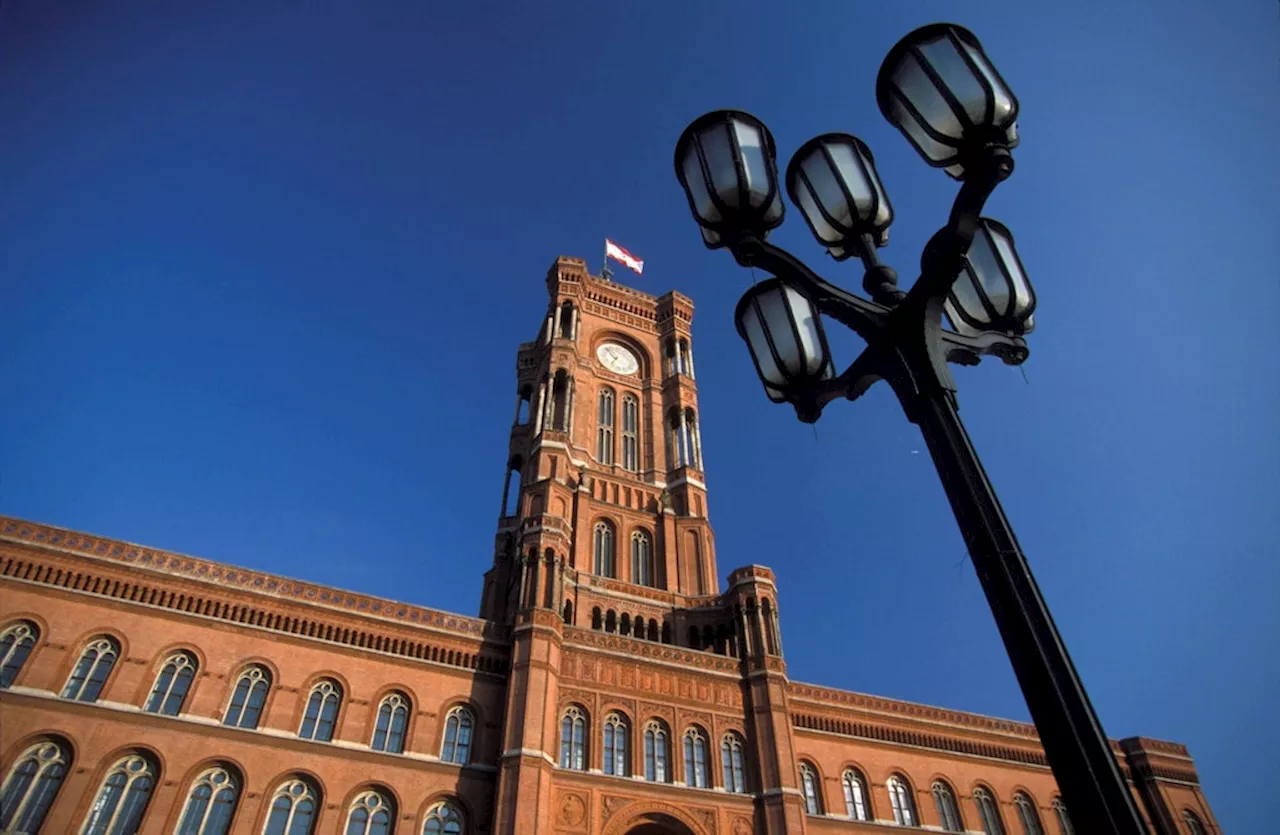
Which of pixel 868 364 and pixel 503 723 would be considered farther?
pixel 503 723

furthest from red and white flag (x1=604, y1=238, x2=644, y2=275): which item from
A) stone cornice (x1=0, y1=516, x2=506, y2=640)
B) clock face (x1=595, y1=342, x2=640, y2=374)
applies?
stone cornice (x1=0, y1=516, x2=506, y2=640)

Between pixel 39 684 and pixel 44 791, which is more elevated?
pixel 39 684

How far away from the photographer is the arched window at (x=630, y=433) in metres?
44.8

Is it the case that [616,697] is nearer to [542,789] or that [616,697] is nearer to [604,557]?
[542,789]

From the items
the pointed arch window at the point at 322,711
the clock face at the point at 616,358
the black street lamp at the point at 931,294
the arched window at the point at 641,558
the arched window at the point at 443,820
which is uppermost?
the clock face at the point at 616,358

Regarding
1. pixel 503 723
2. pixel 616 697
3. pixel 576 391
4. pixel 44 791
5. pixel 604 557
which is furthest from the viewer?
pixel 576 391

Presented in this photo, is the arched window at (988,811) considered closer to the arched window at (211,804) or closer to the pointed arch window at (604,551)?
the pointed arch window at (604,551)

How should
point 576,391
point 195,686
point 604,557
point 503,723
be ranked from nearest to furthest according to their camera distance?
point 195,686
point 503,723
point 604,557
point 576,391

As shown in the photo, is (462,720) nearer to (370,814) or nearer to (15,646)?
(370,814)

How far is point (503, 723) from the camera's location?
25.8 metres

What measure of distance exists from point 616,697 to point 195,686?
13.5 metres

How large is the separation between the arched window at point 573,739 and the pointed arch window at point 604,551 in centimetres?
1091

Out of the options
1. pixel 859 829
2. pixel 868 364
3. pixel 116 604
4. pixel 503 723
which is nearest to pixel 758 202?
pixel 868 364

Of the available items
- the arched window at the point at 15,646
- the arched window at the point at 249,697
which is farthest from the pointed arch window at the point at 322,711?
the arched window at the point at 15,646
